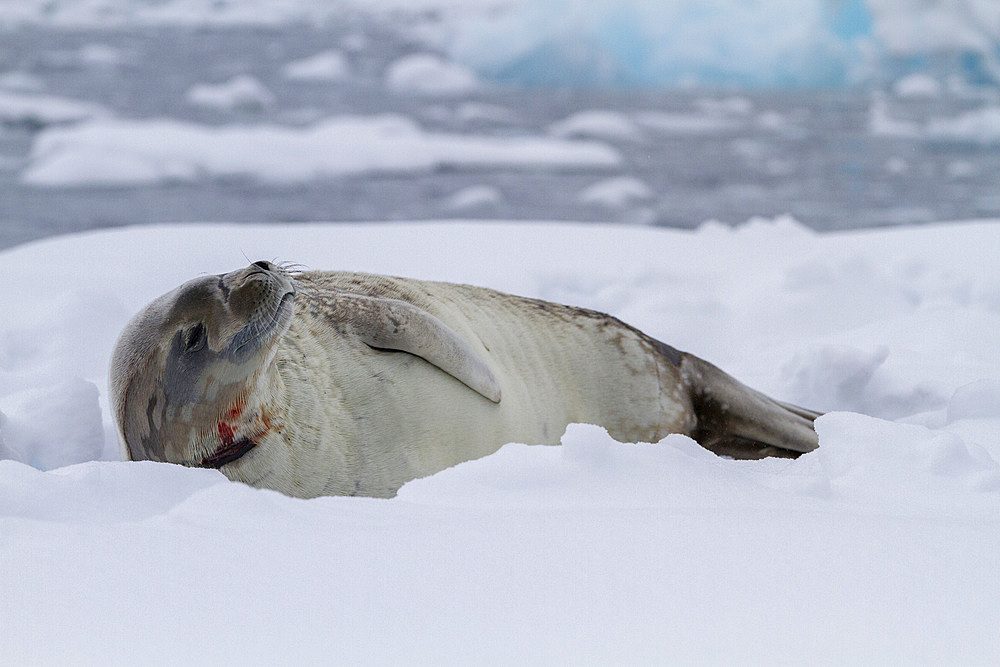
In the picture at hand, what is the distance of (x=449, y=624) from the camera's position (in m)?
1.11

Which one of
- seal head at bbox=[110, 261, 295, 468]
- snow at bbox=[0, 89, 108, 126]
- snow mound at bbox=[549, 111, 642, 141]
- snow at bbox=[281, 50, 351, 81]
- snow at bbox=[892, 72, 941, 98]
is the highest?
snow at bbox=[281, 50, 351, 81]

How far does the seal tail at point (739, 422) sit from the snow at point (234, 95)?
18.1 meters

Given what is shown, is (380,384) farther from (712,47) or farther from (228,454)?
(712,47)

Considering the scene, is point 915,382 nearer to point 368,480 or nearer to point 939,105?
point 368,480

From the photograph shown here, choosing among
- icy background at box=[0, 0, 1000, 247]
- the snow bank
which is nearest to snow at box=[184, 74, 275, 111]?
icy background at box=[0, 0, 1000, 247]

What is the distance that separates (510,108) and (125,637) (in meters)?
20.0

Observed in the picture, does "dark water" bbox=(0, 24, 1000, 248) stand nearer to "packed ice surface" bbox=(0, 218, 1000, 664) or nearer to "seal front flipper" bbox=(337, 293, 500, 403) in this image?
"seal front flipper" bbox=(337, 293, 500, 403)

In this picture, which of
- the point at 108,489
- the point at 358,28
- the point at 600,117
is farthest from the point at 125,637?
the point at 358,28

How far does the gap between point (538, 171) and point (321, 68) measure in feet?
33.6

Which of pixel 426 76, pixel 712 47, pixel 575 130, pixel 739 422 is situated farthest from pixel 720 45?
pixel 739 422

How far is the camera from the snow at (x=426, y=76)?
1911 cm

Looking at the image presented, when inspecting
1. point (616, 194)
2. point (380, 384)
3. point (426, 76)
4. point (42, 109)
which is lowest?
point (380, 384)

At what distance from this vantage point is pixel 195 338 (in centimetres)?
192

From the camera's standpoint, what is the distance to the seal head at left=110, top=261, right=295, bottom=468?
1.91 meters
